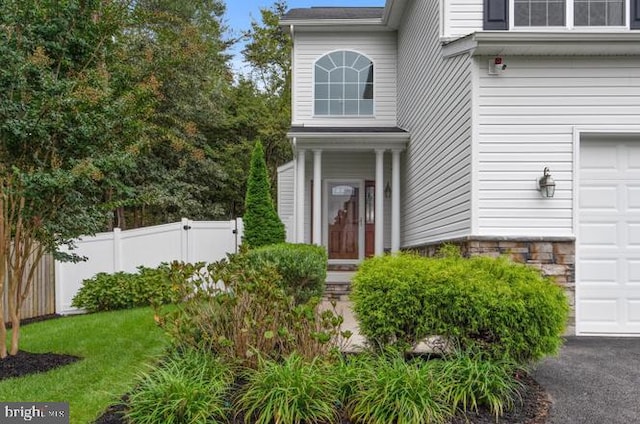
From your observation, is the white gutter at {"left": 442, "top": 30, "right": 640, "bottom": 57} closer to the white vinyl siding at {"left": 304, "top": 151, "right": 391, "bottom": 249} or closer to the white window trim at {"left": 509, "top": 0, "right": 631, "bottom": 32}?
the white window trim at {"left": 509, "top": 0, "right": 631, "bottom": 32}

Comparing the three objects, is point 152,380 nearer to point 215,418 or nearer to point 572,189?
point 215,418

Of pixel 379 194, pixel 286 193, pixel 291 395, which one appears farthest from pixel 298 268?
pixel 286 193

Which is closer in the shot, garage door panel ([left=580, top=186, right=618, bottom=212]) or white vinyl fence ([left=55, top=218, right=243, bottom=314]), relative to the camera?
garage door panel ([left=580, top=186, right=618, bottom=212])

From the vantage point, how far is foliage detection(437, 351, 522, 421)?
3123mm

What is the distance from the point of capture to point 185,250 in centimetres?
949

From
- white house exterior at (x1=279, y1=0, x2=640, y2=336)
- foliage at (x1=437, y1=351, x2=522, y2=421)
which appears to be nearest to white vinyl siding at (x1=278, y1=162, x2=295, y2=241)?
white house exterior at (x1=279, y1=0, x2=640, y2=336)

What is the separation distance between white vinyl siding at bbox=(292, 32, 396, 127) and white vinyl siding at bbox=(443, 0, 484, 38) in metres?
4.20

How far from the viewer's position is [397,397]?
2863mm

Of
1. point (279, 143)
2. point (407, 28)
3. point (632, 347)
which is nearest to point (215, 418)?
point (632, 347)

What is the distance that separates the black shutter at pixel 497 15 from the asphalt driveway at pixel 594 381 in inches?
154

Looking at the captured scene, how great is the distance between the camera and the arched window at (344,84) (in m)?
10.6

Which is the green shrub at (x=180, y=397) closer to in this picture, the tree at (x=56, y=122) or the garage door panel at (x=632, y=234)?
the tree at (x=56, y=122)

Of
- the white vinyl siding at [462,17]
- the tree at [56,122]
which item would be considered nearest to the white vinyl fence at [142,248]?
the tree at [56,122]

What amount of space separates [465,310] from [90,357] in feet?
11.8
